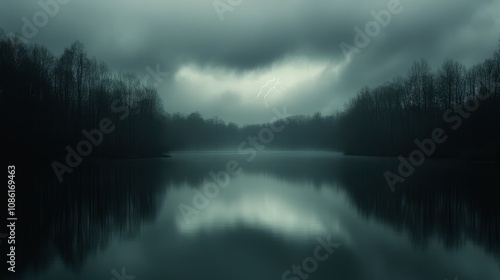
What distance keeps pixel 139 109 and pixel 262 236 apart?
64147mm

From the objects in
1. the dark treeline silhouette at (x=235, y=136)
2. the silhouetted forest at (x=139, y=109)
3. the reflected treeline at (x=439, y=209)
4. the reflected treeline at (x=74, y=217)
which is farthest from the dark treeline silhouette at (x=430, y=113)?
the dark treeline silhouette at (x=235, y=136)

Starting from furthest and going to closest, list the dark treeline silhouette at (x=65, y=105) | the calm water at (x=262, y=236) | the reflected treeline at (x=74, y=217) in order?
the dark treeline silhouette at (x=65, y=105) < the reflected treeline at (x=74, y=217) < the calm water at (x=262, y=236)

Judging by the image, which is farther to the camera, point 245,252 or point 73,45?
point 73,45

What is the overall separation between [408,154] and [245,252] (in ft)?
177

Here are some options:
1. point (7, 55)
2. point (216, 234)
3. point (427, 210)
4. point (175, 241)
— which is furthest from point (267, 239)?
point (7, 55)

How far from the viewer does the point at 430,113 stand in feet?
210

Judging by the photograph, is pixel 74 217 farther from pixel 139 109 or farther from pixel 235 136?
pixel 235 136

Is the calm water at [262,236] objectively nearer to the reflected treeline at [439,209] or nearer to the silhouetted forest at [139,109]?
the reflected treeline at [439,209]

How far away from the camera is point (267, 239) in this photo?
983cm

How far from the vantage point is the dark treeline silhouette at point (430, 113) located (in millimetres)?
43781

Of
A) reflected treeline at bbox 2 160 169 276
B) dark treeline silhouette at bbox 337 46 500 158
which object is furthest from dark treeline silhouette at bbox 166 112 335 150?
reflected treeline at bbox 2 160 169 276

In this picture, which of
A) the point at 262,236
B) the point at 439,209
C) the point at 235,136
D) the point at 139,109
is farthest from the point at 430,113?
the point at 235,136

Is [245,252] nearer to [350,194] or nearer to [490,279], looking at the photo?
[490,279]

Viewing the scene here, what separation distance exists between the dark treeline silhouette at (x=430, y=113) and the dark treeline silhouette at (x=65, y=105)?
38168 mm
